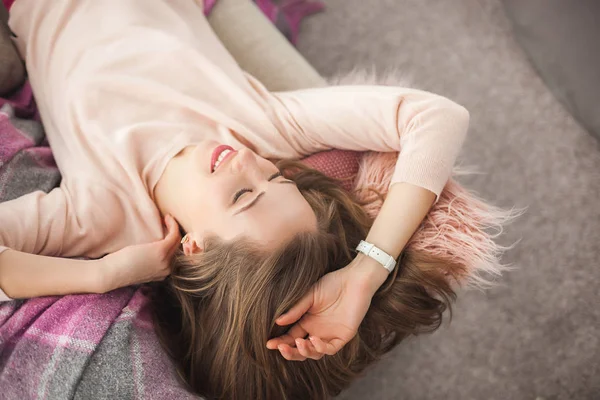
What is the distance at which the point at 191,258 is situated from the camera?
915 millimetres

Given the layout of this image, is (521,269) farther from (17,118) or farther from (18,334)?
(17,118)

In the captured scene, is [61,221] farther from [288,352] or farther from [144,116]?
[288,352]

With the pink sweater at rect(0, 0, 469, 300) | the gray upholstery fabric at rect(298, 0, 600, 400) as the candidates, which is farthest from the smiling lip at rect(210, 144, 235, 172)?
the gray upholstery fabric at rect(298, 0, 600, 400)

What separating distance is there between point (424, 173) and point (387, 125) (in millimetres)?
140

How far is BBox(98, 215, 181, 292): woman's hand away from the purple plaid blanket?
43 millimetres

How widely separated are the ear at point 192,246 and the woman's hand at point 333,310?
213 mm

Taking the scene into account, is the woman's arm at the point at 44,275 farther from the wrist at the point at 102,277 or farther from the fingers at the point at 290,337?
the fingers at the point at 290,337

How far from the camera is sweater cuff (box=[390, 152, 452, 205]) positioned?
94cm

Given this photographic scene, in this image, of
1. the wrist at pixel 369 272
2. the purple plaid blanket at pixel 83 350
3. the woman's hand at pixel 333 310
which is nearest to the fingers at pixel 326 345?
the woman's hand at pixel 333 310

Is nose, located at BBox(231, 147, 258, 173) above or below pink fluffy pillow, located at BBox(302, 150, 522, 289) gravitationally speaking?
above

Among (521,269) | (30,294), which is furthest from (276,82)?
(521,269)

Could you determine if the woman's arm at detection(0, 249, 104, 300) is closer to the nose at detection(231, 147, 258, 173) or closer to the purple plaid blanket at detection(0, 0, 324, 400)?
the purple plaid blanket at detection(0, 0, 324, 400)

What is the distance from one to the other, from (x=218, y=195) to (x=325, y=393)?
0.45m

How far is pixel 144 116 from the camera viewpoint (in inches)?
43.7
